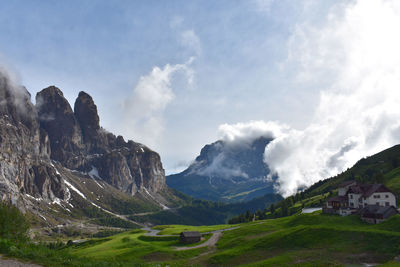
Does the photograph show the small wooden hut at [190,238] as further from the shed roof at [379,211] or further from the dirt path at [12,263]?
the dirt path at [12,263]

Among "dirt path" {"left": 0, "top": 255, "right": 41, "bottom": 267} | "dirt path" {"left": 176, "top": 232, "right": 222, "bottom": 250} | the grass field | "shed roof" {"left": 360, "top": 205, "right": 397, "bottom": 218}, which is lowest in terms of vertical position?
"dirt path" {"left": 176, "top": 232, "right": 222, "bottom": 250}

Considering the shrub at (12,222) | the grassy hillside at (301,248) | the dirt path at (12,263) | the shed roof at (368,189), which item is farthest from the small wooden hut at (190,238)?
the dirt path at (12,263)

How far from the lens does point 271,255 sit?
61.5 m

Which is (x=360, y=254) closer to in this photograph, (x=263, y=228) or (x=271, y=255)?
(x=271, y=255)

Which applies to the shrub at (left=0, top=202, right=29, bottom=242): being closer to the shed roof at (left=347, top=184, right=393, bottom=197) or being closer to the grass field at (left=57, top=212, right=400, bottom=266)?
the grass field at (left=57, top=212, right=400, bottom=266)

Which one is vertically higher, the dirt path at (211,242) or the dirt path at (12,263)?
the dirt path at (12,263)

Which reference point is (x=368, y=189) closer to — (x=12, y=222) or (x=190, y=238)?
(x=190, y=238)

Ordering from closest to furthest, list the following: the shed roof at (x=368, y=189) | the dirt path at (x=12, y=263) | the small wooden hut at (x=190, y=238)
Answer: the dirt path at (x=12, y=263), the shed roof at (x=368, y=189), the small wooden hut at (x=190, y=238)

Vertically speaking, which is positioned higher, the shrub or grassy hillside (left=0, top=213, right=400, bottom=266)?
the shrub

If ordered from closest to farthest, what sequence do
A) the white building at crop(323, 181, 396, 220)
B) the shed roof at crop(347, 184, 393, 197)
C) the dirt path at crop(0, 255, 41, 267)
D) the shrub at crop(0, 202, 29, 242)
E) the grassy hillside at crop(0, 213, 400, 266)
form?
the dirt path at crop(0, 255, 41, 267) → the grassy hillside at crop(0, 213, 400, 266) → the shrub at crop(0, 202, 29, 242) → the white building at crop(323, 181, 396, 220) → the shed roof at crop(347, 184, 393, 197)

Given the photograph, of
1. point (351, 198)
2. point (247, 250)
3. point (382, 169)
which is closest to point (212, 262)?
point (247, 250)

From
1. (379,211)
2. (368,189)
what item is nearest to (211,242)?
(379,211)

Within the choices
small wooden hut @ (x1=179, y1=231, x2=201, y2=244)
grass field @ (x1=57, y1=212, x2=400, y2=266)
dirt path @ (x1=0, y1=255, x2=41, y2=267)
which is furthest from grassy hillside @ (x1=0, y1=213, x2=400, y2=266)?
dirt path @ (x1=0, y1=255, x2=41, y2=267)

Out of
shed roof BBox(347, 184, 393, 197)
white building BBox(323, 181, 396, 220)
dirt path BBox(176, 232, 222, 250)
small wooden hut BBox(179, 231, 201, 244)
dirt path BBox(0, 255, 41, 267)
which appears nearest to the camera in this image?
dirt path BBox(0, 255, 41, 267)
